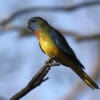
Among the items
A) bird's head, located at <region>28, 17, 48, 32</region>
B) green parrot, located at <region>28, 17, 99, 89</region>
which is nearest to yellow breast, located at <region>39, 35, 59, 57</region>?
green parrot, located at <region>28, 17, 99, 89</region>

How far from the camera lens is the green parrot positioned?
1.31m

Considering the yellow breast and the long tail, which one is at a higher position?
the long tail

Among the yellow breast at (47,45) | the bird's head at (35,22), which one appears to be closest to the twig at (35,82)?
the bird's head at (35,22)

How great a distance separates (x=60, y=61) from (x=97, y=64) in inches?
205

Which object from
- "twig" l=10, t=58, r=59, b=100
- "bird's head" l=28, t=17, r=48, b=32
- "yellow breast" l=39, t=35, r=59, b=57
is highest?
"bird's head" l=28, t=17, r=48, b=32

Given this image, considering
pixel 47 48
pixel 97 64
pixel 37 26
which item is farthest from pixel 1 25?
pixel 37 26

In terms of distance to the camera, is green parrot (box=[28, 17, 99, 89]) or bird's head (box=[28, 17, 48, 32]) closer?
bird's head (box=[28, 17, 48, 32])

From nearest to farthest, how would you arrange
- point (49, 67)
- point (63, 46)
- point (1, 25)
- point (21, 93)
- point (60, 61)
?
point (21, 93) < point (49, 67) < point (60, 61) < point (63, 46) < point (1, 25)

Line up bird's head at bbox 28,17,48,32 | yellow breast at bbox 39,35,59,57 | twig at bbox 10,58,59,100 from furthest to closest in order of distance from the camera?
yellow breast at bbox 39,35,59,57
bird's head at bbox 28,17,48,32
twig at bbox 10,58,59,100

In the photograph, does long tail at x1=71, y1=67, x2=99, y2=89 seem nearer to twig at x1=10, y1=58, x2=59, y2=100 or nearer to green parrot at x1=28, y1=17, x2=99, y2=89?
green parrot at x1=28, y1=17, x2=99, y2=89

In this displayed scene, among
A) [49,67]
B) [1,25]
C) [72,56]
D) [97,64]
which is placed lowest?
[97,64]

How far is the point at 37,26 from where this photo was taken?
1.26 metres

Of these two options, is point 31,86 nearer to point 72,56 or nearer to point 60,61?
point 60,61

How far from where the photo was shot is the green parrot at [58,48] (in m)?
1.31
